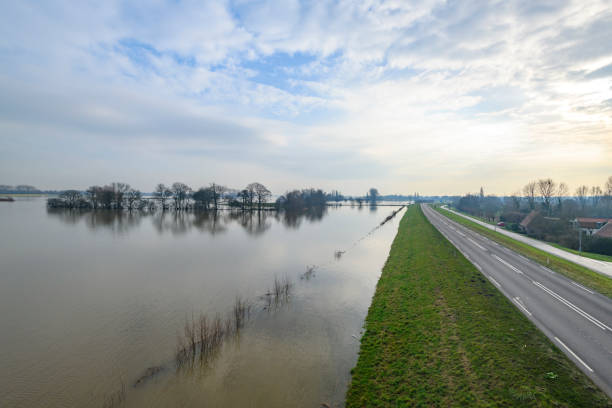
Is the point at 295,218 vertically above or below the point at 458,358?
above

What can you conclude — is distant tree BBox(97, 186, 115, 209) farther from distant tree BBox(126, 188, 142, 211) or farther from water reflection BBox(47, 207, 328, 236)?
water reflection BBox(47, 207, 328, 236)

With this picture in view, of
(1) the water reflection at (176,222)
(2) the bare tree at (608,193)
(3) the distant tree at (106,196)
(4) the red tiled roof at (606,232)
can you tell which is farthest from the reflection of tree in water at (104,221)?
(2) the bare tree at (608,193)

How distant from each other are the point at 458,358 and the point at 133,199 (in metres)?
113

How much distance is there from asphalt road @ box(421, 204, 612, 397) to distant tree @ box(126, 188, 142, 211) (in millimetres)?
109102

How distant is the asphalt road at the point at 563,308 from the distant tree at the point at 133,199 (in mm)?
109102

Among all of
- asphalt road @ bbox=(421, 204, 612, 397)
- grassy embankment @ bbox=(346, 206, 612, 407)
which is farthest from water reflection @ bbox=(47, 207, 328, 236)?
asphalt road @ bbox=(421, 204, 612, 397)

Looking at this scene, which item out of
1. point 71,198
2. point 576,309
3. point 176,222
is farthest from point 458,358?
point 71,198

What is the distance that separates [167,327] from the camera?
42.9 feet

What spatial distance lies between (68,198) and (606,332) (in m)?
134

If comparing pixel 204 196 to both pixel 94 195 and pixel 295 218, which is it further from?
pixel 295 218

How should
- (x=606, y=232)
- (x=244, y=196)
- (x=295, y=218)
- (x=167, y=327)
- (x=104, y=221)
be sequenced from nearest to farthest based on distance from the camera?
(x=167, y=327), (x=606, y=232), (x=104, y=221), (x=295, y=218), (x=244, y=196)

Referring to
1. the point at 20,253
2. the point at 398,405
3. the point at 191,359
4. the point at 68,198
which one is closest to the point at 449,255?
the point at 398,405

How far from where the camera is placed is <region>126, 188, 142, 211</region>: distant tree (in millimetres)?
96644

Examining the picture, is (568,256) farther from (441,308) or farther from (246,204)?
(246,204)
